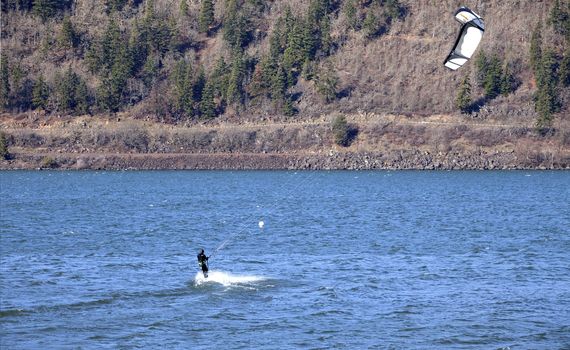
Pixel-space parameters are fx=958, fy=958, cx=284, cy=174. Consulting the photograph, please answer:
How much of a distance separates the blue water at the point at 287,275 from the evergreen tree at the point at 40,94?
47.3 m

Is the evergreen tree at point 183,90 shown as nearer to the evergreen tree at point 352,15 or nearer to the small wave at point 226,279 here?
the evergreen tree at point 352,15

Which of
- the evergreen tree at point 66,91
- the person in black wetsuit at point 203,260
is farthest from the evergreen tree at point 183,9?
the person in black wetsuit at point 203,260

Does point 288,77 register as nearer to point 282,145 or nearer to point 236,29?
point 236,29

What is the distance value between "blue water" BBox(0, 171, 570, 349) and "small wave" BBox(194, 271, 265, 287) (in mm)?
63

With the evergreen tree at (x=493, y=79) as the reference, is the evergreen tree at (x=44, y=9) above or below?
above

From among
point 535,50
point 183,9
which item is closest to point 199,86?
point 183,9

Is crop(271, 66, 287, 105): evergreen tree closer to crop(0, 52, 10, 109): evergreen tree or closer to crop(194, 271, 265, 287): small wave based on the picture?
crop(0, 52, 10, 109): evergreen tree

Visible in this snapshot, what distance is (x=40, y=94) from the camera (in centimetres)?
11012

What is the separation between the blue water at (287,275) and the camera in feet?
76.8

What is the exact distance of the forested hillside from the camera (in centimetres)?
10688

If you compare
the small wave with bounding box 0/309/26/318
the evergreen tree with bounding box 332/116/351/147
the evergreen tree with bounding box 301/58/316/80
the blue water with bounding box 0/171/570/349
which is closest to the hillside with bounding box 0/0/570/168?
the evergreen tree with bounding box 301/58/316/80

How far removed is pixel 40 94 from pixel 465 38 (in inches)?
3529

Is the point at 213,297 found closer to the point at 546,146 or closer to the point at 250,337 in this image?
the point at 250,337

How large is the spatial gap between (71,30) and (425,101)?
4478 cm
